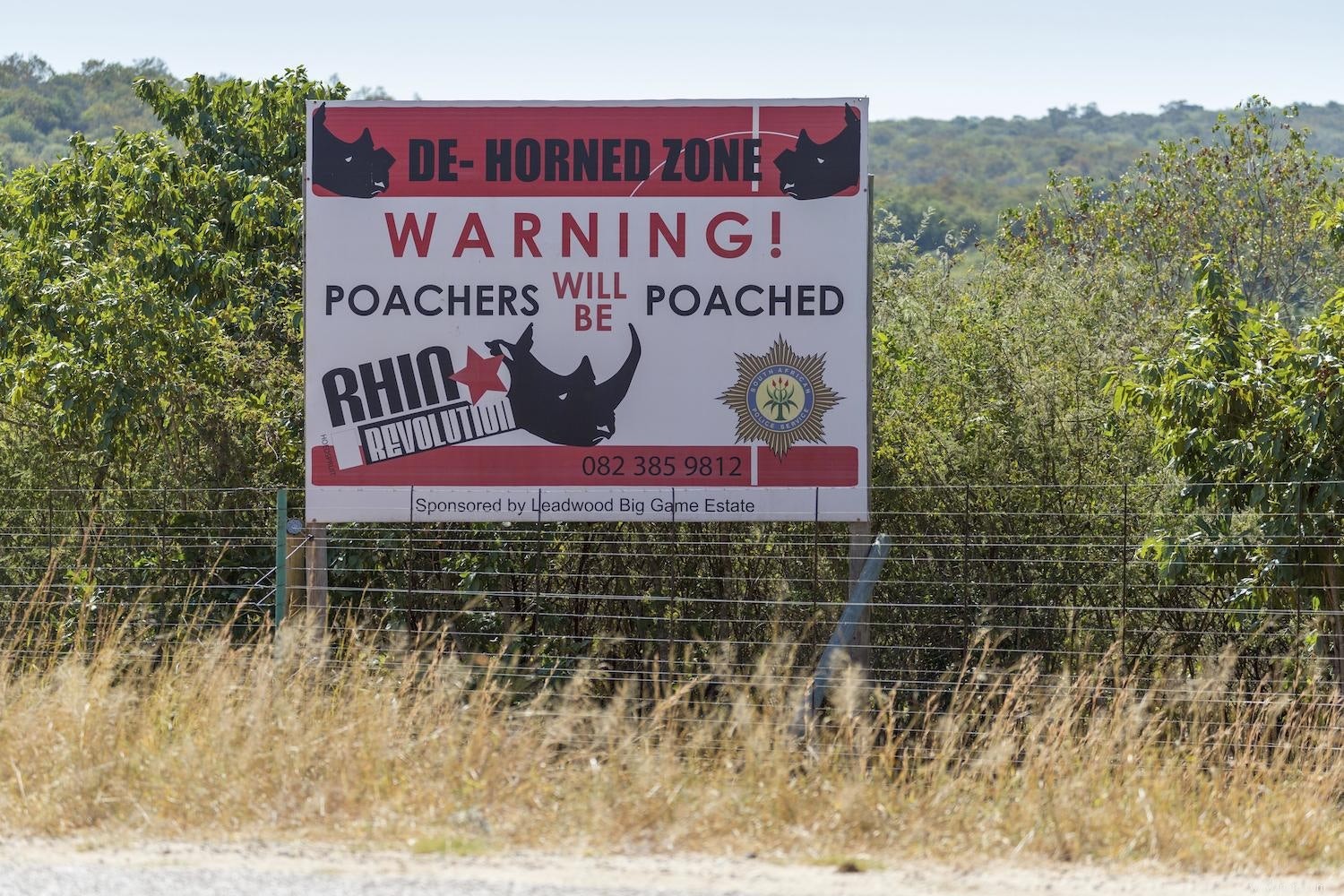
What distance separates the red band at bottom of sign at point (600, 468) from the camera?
895 cm

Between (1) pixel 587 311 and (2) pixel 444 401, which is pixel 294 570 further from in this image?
(1) pixel 587 311

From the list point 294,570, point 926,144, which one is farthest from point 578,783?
point 926,144

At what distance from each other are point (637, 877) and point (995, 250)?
42.3 feet

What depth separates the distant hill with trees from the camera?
7573 centimetres

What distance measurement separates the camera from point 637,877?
5117 millimetres

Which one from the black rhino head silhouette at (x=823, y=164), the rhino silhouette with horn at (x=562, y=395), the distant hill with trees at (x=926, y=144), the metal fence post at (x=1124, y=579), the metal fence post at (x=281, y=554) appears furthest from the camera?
the distant hill with trees at (x=926, y=144)

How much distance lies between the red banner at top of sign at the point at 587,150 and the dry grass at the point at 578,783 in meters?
3.37

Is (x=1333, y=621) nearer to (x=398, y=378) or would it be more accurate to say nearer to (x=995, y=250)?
(x=398, y=378)

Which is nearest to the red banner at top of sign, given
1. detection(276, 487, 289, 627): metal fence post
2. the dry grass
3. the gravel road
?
detection(276, 487, 289, 627): metal fence post

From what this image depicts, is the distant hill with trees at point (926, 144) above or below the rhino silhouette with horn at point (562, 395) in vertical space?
above

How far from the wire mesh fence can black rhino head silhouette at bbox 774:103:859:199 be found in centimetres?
227

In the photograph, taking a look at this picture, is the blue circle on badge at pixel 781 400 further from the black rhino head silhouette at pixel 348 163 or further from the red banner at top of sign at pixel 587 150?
the black rhino head silhouette at pixel 348 163

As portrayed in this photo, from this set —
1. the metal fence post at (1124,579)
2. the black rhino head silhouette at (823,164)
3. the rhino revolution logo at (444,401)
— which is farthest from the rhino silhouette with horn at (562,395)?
the metal fence post at (1124,579)

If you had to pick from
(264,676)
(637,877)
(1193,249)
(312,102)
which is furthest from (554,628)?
(1193,249)
